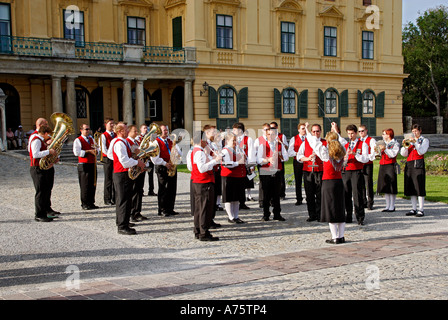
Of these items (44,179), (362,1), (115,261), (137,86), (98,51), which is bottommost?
(115,261)

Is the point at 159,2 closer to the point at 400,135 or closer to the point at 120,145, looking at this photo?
the point at 400,135

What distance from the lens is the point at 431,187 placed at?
15977mm

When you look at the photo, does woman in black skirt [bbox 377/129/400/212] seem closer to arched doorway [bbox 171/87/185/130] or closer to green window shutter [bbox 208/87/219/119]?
green window shutter [bbox 208/87/219/119]

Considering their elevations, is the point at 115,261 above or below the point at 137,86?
below

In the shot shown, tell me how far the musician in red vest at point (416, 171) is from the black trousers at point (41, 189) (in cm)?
755

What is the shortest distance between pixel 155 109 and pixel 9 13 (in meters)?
9.15

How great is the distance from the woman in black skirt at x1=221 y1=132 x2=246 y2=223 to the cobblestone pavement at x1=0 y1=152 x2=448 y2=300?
1.16ft

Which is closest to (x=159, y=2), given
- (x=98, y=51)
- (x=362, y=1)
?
(x=98, y=51)

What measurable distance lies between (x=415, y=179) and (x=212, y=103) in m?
19.1

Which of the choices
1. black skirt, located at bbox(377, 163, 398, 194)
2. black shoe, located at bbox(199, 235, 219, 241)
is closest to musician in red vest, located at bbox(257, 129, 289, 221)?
black shoe, located at bbox(199, 235, 219, 241)

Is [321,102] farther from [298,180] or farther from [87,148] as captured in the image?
[87,148]

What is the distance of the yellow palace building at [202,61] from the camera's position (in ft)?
86.8

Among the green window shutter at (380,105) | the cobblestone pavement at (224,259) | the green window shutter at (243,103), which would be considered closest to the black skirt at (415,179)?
the cobblestone pavement at (224,259)
